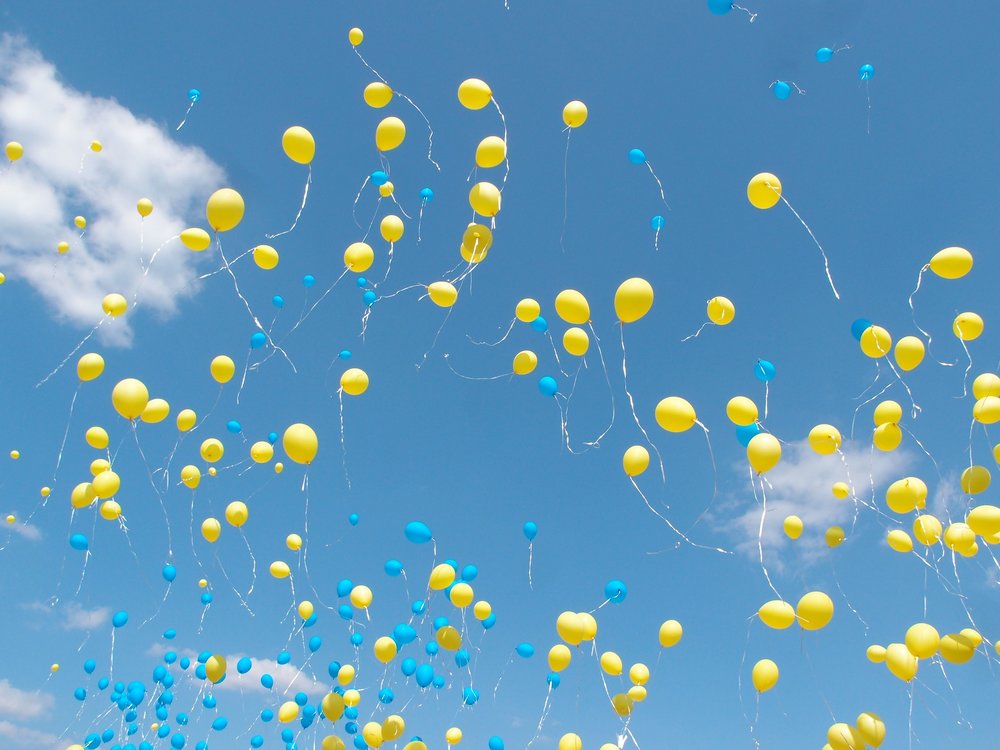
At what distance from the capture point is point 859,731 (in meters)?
4.62

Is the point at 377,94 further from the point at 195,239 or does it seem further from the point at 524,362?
the point at 524,362

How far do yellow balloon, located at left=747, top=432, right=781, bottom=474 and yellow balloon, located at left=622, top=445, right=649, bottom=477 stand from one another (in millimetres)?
1007

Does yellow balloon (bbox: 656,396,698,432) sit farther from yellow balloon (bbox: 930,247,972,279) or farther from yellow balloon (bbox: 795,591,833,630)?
yellow balloon (bbox: 930,247,972,279)

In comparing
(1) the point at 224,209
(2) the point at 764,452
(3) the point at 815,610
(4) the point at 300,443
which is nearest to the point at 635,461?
(2) the point at 764,452

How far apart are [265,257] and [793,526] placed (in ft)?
18.2

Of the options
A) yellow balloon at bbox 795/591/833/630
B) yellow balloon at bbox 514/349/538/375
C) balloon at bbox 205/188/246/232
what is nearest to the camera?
yellow balloon at bbox 795/591/833/630

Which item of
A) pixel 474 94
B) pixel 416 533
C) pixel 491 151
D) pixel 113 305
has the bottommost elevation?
pixel 416 533

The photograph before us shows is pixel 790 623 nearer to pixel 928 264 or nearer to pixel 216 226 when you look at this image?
pixel 928 264

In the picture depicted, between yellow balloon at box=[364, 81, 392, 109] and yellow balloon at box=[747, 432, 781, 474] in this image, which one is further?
yellow balloon at box=[364, 81, 392, 109]

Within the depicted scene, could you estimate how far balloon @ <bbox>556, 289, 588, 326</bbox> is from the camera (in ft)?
17.9

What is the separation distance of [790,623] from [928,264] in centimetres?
319

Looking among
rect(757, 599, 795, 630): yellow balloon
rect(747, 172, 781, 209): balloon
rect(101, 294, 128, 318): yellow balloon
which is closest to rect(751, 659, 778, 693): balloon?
rect(757, 599, 795, 630): yellow balloon

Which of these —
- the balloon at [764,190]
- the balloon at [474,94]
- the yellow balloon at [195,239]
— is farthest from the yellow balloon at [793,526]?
the yellow balloon at [195,239]

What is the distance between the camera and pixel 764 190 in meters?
5.17
